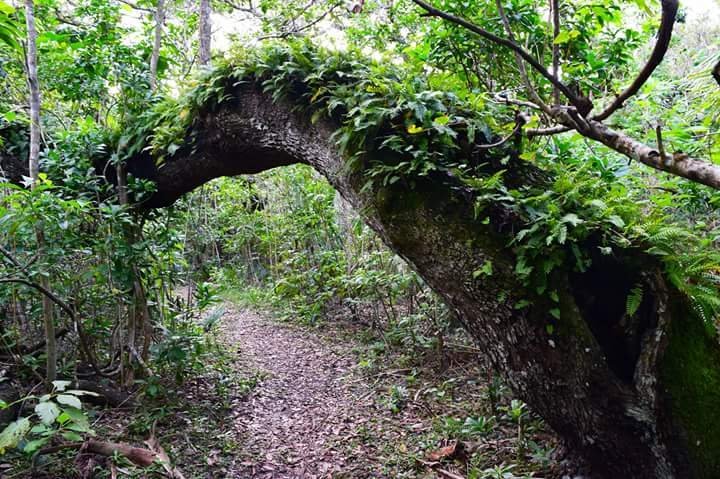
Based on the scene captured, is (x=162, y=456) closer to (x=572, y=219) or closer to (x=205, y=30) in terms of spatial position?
(x=572, y=219)

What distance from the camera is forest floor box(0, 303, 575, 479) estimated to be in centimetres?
337

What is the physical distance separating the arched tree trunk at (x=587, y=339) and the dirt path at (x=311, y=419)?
1549 mm

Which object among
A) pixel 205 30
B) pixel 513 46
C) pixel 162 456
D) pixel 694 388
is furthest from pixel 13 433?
pixel 205 30

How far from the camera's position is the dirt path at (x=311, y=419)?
3.74 meters

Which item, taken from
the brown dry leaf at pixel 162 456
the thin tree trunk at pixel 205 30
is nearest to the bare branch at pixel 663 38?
the brown dry leaf at pixel 162 456

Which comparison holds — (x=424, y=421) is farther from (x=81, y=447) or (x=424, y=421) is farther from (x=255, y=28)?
(x=255, y=28)

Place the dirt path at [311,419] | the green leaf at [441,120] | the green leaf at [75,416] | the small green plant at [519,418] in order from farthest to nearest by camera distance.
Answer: the dirt path at [311,419], the small green plant at [519,418], the green leaf at [441,120], the green leaf at [75,416]

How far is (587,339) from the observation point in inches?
100

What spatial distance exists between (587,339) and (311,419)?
314 cm

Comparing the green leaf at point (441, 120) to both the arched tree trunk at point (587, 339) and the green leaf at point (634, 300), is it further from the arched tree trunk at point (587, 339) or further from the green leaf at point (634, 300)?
the green leaf at point (634, 300)

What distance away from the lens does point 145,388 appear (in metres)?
4.53

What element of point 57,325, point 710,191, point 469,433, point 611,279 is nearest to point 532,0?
point 710,191

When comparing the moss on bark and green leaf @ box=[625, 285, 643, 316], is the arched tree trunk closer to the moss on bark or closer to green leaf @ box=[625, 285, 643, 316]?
the moss on bark

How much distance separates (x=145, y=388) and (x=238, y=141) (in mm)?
2819
